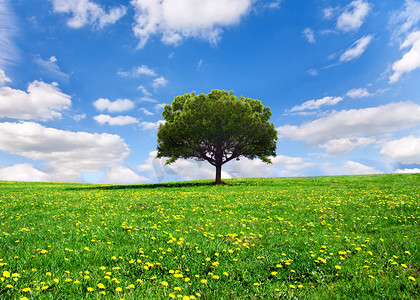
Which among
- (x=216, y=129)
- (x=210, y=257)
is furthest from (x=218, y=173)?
(x=210, y=257)

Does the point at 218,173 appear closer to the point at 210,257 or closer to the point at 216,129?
the point at 216,129

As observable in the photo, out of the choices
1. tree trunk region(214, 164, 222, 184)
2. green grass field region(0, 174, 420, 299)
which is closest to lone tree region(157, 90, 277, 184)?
tree trunk region(214, 164, 222, 184)

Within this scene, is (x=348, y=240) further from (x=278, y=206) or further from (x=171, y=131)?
(x=171, y=131)

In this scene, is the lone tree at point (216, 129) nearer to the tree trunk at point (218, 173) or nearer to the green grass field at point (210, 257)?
the tree trunk at point (218, 173)

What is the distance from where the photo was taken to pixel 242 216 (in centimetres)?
1025

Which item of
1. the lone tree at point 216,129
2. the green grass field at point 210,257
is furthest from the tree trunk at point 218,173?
the green grass field at point 210,257

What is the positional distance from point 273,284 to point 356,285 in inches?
61.1

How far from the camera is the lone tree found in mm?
31188

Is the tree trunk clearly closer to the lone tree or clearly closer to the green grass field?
the lone tree

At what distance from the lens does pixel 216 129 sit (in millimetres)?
31578

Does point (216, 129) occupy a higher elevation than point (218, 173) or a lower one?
higher

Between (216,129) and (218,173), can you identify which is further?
(218,173)

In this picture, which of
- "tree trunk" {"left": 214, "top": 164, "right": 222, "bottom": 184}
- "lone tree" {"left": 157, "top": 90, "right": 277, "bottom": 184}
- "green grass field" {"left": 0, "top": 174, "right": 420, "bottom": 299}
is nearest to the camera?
"green grass field" {"left": 0, "top": 174, "right": 420, "bottom": 299}

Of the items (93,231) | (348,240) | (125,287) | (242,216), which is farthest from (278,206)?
(125,287)
